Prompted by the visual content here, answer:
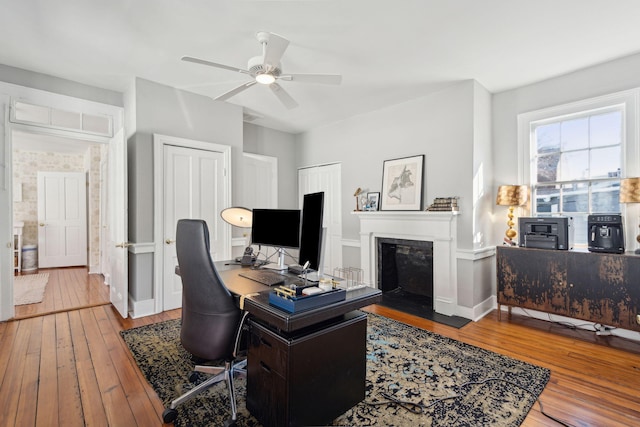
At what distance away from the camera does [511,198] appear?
3.42 metres

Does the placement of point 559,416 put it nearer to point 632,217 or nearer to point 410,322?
point 410,322

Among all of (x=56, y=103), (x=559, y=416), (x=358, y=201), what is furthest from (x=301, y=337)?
(x=56, y=103)

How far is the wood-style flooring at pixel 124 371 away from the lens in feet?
6.00

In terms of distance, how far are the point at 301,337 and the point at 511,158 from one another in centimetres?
352

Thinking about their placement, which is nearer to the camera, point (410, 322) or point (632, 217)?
point (632, 217)

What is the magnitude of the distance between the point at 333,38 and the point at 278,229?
1.75 m

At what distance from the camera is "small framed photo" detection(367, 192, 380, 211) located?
14.5 ft

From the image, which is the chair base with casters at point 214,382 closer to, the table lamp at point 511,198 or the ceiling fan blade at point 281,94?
the ceiling fan blade at point 281,94

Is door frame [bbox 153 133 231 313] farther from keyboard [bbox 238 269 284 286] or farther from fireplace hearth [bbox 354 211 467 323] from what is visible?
fireplace hearth [bbox 354 211 467 323]

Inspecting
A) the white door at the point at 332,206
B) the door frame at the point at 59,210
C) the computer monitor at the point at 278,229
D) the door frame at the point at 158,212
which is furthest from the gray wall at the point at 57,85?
the door frame at the point at 59,210

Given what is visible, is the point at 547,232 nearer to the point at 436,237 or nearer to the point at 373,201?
the point at 436,237

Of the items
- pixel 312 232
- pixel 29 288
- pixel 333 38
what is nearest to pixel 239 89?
Answer: pixel 333 38

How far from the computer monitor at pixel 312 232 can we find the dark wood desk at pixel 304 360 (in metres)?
0.31

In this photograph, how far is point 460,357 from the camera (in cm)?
254
